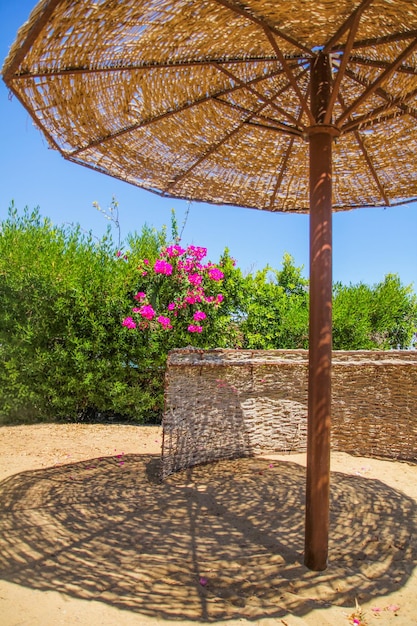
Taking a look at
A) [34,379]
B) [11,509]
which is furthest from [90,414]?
[11,509]

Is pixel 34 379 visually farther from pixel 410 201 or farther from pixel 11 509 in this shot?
pixel 410 201

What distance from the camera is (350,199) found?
4.41 metres

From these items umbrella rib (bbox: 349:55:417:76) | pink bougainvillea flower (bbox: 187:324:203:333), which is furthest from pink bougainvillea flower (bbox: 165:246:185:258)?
umbrella rib (bbox: 349:55:417:76)

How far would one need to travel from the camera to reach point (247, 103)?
368 cm

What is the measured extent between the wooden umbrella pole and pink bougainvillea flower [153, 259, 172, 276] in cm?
421

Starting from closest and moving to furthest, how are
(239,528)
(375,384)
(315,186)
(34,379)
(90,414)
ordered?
(315,186) < (239,528) < (375,384) < (34,379) < (90,414)

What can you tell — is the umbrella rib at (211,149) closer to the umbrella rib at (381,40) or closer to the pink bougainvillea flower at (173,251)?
the umbrella rib at (381,40)

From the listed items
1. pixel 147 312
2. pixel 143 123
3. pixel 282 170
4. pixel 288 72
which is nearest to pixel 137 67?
pixel 143 123

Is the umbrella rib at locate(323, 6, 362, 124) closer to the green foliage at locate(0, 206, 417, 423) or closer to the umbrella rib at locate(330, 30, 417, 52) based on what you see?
the umbrella rib at locate(330, 30, 417, 52)

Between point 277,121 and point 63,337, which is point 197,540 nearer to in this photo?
point 277,121

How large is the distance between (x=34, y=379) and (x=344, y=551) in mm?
4771

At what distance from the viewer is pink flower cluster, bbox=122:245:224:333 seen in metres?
6.65

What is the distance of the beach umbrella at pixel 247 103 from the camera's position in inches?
93.7

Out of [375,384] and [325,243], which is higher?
[325,243]
